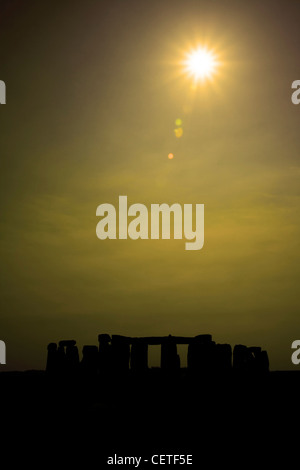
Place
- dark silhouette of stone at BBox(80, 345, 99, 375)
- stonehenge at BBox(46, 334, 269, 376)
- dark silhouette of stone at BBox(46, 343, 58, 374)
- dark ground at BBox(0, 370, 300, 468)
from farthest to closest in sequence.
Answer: dark silhouette of stone at BBox(46, 343, 58, 374) < dark silhouette of stone at BBox(80, 345, 99, 375) < stonehenge at BBox(46, 334, 269, 376) < dark ground at BBox(0, 370, 300, 468)

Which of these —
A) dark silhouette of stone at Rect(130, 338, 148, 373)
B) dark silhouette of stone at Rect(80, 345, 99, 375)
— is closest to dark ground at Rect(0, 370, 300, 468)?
dark silhouette of stone at Rect(80, 345, 99, 375)

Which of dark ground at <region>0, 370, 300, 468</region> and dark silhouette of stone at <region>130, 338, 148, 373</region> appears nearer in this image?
dark ground at <region>0, 370, 300, 468</region>

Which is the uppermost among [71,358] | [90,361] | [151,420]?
[71,358]

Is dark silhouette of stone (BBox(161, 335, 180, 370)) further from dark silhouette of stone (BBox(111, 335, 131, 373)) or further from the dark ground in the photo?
dark silhouette of stone (BBox(111, 335, 131, 373))

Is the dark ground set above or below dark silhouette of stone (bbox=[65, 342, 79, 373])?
below

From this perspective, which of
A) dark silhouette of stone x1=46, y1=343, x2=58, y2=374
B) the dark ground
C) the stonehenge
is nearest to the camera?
the dark ground

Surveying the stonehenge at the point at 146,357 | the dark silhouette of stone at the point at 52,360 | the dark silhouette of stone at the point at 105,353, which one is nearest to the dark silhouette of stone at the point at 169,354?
the stonehenge at the point at 146,357

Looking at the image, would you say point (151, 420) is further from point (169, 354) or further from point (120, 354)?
point (120, 354)

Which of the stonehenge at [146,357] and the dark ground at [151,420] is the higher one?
the stonehenge at [146,357]

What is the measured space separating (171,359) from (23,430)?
4890mm

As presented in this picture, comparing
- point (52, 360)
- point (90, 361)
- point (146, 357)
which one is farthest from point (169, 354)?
point (52, 360)

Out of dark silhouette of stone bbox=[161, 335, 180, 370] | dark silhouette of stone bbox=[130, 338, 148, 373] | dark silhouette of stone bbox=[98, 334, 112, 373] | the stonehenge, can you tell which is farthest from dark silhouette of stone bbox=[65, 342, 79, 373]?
dark silhouette of stone bbox=[161, 335, 180, 370]

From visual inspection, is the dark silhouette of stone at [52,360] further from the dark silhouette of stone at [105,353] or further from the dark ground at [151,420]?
the dark silhouette of stone at [105,353]
